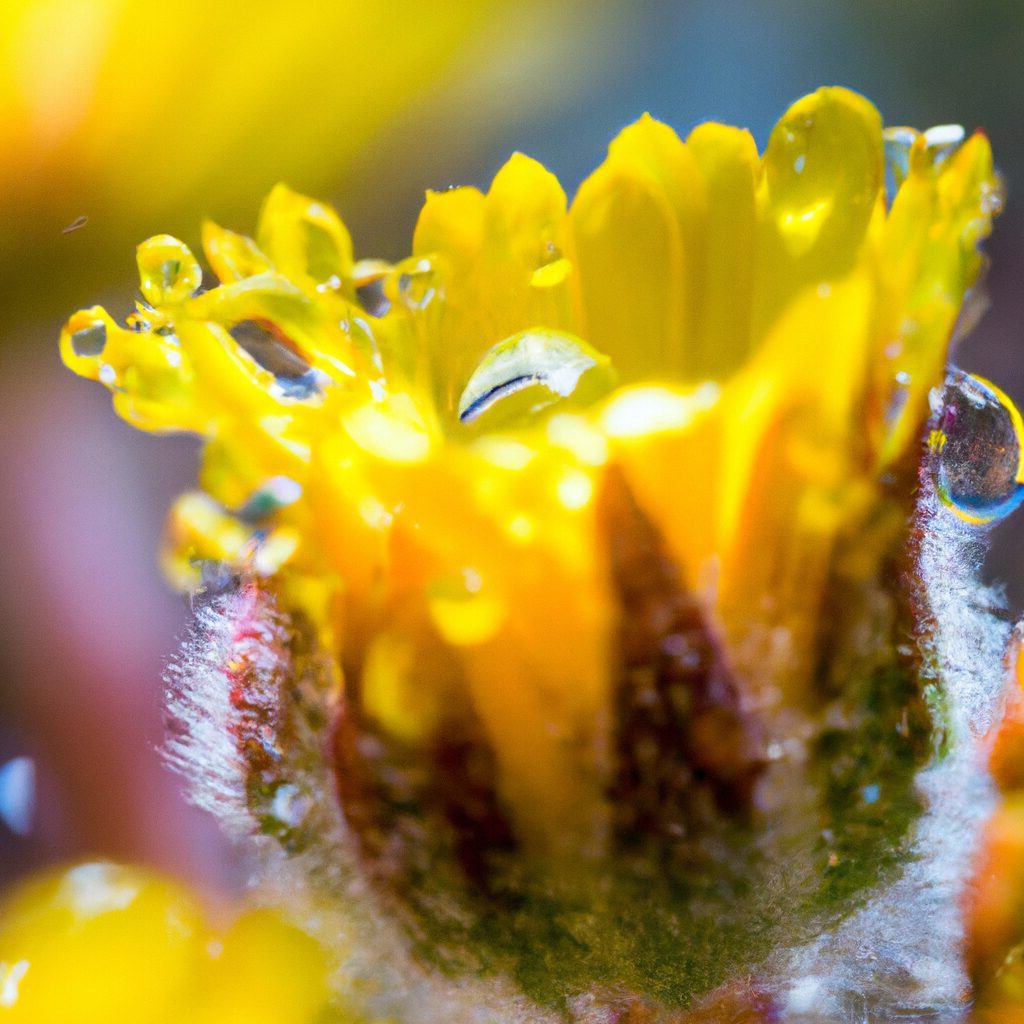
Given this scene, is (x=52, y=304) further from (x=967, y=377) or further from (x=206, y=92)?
(x=967, y=377)

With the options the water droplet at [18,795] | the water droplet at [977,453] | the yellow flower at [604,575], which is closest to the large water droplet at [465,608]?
the yellow flower at [604,575]

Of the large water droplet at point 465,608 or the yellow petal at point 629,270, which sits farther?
the yellow petal at point 629,270

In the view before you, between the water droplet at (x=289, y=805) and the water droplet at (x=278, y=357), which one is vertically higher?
the water droplet at (x=278, y=357)

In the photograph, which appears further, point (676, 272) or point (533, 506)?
point (676, 272)

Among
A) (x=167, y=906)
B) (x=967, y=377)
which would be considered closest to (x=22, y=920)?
(x=167, y=906)

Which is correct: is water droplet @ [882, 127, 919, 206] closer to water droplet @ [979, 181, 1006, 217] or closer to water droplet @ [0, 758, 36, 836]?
water droplet @ [979, 181, 1006, 217]

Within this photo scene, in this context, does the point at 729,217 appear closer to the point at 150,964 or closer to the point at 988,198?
the point at 988,198

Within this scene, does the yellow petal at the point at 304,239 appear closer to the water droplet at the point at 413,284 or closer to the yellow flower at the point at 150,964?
the water droplet at the point at 413,284
